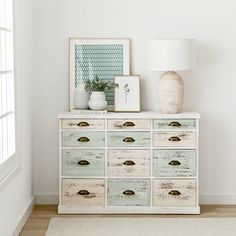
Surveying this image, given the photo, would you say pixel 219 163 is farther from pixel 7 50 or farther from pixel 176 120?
pixel 7 50

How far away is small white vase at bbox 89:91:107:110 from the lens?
16.8 ft

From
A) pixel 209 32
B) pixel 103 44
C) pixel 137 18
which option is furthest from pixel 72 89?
pixel 209 32

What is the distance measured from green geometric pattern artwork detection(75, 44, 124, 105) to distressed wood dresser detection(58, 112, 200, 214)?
43cm

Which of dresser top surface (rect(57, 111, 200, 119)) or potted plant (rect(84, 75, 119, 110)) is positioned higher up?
potted plant (rect(84, 75, 119, 110))

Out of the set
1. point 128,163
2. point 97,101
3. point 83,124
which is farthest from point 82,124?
point 128,163

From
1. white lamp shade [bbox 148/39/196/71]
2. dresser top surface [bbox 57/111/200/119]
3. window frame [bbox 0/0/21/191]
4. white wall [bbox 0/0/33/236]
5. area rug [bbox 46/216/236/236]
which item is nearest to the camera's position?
white wall [bbox 0/0/33/236]

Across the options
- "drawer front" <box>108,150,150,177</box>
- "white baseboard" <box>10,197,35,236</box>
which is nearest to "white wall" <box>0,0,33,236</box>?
"white baseboard" <box>10,197,35,236</box>

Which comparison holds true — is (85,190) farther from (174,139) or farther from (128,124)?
(174,139)

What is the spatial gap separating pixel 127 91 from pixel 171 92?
400 millimetres

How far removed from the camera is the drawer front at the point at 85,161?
5.05 m

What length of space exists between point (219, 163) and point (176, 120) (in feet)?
2.22

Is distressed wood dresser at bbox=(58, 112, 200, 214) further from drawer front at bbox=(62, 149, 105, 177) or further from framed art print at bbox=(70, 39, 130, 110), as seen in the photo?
framed art print at bbox=(70, 39, 130, 110)

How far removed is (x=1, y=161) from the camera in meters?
4.04

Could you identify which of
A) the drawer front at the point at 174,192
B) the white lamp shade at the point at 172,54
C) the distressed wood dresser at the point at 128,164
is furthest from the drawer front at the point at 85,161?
the white lamp shade at the point at 172,54
